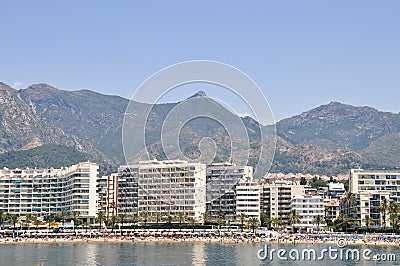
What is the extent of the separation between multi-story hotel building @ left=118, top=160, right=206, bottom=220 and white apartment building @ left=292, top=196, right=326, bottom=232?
1617 cm

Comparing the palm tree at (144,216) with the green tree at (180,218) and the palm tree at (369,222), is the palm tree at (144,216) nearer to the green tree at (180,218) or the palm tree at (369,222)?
the green tree at (180,218)

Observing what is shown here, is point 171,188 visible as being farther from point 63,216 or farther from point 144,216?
point 63,216

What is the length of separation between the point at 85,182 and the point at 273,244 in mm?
38156

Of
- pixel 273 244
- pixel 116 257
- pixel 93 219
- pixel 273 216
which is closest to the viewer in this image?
pixel 116 257

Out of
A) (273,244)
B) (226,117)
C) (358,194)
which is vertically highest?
(226,117)

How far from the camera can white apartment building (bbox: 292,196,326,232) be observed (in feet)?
362

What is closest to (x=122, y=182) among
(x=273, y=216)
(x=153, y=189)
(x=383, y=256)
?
(x=153, y=189)

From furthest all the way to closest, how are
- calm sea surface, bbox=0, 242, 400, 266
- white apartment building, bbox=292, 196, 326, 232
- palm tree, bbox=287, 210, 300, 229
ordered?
1. white apartment building, bbox=292, 196, 326, 232
2. palm tree, bbox=287, 210, 300, 229
3. calm sea surface, bbox=0, 242, 400, 266

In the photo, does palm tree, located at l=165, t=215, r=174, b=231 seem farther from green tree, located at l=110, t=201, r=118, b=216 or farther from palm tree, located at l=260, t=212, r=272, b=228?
palm tree, located at l=260, t=212, r=272, b=228

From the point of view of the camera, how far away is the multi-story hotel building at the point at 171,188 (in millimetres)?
110500

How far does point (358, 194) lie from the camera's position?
103 m

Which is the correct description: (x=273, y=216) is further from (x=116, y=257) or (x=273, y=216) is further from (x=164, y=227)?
(x=116, y=257)

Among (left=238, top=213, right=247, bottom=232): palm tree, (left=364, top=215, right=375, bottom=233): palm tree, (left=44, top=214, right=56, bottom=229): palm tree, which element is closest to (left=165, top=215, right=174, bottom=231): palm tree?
(left=238, top=213, right=247, bottom=232): palm tree

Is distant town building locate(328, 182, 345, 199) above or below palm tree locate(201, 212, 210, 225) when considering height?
above
